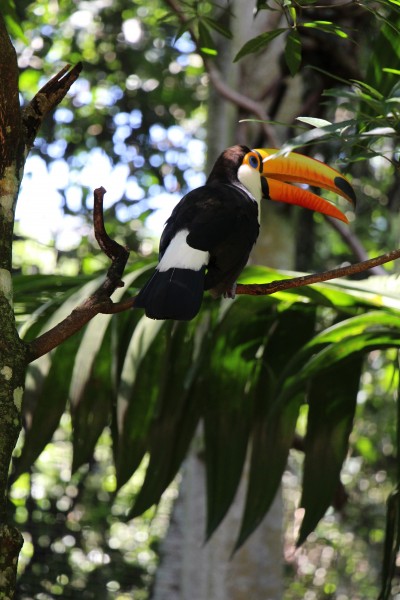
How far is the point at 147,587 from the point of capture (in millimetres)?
5125

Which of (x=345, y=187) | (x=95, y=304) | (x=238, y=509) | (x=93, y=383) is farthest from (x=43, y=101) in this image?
(x=238, y=509)

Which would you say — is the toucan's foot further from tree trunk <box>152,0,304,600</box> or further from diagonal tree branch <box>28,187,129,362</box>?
tree trunk <box>152,0,304,600</box>

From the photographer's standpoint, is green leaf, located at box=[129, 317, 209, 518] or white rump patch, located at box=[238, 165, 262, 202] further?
white rump patch, located at box=[238, 165, 262, 202]

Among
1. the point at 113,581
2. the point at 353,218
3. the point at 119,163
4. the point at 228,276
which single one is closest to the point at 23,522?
the point at 113,581

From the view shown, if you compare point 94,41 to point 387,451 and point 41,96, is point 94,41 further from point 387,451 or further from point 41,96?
point 41,96

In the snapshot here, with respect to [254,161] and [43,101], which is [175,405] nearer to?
[254,161]

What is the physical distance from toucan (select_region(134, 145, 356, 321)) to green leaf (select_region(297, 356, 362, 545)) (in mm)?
430

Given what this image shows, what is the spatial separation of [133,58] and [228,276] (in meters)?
4.38

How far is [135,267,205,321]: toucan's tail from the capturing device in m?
1.66

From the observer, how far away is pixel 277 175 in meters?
2.64

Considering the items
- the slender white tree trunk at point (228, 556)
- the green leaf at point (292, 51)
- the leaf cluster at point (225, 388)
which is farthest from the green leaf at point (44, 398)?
the slender white tree trunk at point (228, 556)

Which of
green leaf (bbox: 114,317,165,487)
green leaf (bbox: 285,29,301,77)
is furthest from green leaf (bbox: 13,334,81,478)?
green leaf (bbox: 285,29,301,77)

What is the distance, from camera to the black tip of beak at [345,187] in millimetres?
2051

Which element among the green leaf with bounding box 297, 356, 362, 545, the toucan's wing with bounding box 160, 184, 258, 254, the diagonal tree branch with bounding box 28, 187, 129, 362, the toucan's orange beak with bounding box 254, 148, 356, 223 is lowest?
the green leaf with bounding box 297, 356, 362, 545
